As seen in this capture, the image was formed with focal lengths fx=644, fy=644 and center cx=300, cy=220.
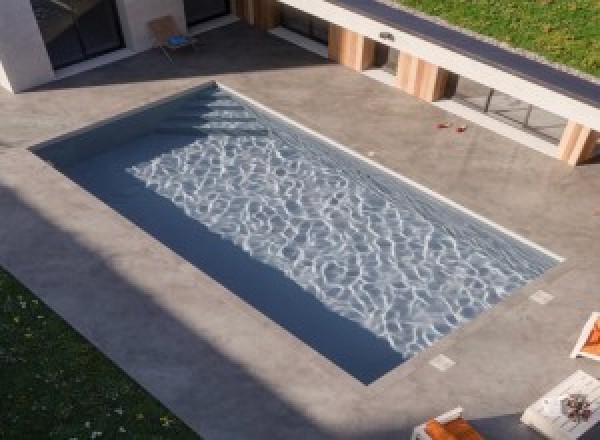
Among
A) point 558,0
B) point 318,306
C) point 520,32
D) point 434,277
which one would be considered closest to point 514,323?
point 434,277

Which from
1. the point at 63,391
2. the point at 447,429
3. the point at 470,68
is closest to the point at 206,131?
the point at 470,68

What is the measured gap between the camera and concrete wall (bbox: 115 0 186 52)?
20734 mm

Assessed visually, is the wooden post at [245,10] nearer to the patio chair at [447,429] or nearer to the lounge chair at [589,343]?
the lounge chair at [589,343]

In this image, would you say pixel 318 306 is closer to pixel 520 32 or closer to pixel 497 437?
pixel 497 437

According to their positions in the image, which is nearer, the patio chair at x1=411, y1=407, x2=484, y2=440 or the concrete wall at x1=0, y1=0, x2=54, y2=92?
the patio chair at x1=411, y1=407, x2=484, y2=440

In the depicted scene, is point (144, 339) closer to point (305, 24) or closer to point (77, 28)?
point (77, 28)

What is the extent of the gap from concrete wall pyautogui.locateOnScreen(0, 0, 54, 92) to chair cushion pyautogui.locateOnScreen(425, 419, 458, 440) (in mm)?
15733

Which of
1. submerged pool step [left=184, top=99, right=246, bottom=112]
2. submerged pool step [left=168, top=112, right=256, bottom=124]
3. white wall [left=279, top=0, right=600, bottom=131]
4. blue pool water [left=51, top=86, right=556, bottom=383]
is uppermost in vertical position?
white wall [left=279, top=0, right=600, bottom=131]

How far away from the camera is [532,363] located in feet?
39.8

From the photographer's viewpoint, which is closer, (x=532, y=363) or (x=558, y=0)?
(x=532, y=363)

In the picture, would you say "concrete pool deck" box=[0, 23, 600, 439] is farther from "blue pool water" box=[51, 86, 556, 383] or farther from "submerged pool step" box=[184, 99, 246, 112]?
"blue pool water" box=[51, 86, 556, 383]

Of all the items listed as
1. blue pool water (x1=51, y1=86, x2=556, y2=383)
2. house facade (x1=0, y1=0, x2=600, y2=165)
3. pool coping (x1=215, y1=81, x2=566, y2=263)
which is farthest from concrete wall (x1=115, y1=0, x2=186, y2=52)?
blue pool water (x1=51, y1=86, x2=556, y2=383)

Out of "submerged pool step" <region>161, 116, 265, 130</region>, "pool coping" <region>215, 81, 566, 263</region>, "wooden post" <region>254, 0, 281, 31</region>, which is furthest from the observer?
"wooden post" <region>254, 0, 281, 31</region>

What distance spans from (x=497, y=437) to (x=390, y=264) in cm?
497
